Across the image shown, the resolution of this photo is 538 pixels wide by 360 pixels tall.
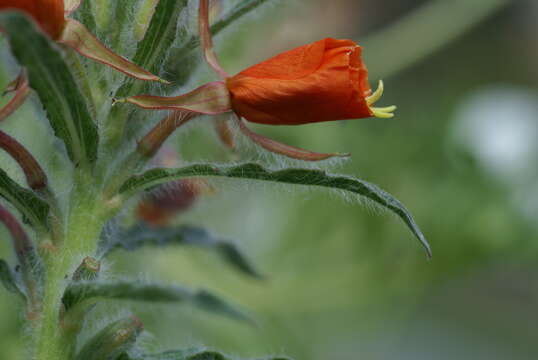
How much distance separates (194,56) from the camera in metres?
0.73

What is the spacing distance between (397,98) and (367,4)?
597 millimetres

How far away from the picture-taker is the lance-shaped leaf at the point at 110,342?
65cm

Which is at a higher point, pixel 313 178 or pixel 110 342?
pixel 313 178

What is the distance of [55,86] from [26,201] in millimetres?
129

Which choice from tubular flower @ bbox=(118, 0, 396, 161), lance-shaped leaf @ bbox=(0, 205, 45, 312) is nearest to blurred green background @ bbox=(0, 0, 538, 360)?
lance-shaped leaf @ bbox=(0, 205, 45, 312)

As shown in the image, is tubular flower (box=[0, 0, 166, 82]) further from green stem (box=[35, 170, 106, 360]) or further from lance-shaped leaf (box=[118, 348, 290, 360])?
lance-shaped leaf (box=[118, 348, 290, 360])

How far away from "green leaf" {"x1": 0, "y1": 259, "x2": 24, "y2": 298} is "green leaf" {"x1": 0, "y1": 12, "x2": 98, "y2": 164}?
12cm

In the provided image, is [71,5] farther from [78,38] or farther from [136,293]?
[136,293]

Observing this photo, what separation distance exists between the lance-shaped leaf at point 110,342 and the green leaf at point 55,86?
16 cm

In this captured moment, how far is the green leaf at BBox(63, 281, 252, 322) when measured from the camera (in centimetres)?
58

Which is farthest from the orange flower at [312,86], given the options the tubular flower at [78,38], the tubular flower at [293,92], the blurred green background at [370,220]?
the blurred green background at [370,220]

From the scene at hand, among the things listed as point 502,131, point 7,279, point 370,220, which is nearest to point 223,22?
point 7,279

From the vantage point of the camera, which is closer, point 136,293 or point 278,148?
point 136,293

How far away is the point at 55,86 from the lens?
57cm
